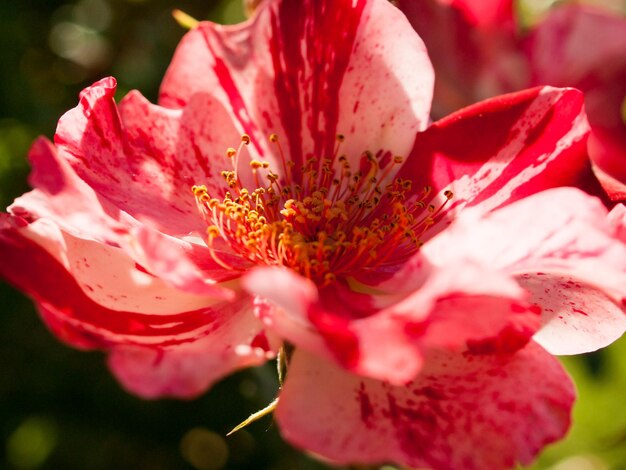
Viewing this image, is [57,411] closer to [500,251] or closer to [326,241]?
[326,241]

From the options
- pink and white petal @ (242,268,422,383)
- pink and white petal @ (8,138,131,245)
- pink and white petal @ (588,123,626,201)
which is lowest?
pink and white petal @ (588,123,626,201)

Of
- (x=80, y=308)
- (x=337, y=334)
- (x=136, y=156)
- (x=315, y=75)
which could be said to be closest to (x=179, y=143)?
(x=136, y=156)

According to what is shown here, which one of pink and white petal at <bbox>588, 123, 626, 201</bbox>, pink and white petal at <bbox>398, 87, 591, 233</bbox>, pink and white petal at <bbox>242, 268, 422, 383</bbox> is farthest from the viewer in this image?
pink and white petal at <bbox>588, 123, 626, 201</bbox>

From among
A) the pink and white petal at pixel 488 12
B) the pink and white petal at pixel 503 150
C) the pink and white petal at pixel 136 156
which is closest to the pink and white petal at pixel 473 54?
the pink and white petal at pixel 488 12

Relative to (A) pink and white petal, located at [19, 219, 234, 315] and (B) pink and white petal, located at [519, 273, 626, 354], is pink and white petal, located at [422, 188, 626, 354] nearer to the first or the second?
(B) pink and white petal, located at [519, 273, 626, 354]

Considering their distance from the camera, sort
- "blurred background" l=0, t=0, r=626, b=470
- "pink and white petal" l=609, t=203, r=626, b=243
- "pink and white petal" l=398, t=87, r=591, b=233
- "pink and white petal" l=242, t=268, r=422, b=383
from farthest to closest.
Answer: "blurred background" l=0, t=0, r=626, b=470 < "pink and white petal" l=398, t=87, r=591, b=233 < "pink and white petal" l=609, t=203, r=626, b=243 < "pink and white petal" l=242, t=268, r=422, b=383

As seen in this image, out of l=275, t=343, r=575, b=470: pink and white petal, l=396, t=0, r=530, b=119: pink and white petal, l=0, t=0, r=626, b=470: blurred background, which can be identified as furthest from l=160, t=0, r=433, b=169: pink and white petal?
l=0, t=0, r=626, b=470: blurred background

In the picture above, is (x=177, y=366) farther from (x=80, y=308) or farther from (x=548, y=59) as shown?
(x=548, y=59)
